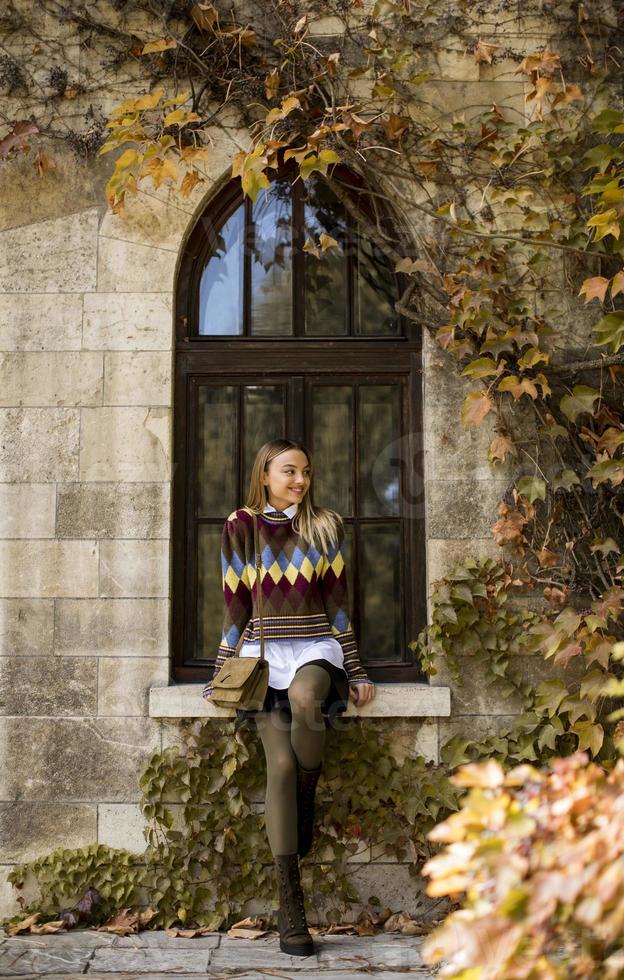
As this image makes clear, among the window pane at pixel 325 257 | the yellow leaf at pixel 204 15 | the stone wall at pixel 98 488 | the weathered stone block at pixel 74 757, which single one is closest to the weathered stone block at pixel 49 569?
the stone wall at pixel 98 488

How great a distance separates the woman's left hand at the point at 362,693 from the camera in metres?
3.94

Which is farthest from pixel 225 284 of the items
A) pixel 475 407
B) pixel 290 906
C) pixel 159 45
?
pixel 290 906

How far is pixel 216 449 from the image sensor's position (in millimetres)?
4465

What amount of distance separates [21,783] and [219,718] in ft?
2.92

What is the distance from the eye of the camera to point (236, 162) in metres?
3.86

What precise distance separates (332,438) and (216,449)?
1.77ft

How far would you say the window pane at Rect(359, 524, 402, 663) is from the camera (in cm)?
437

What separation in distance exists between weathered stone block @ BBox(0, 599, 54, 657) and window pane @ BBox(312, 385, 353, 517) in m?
1.33

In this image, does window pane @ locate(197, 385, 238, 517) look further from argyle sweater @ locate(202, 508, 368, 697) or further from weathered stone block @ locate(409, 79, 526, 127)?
weathered stone block @ locate(409, 79, 526, 127)

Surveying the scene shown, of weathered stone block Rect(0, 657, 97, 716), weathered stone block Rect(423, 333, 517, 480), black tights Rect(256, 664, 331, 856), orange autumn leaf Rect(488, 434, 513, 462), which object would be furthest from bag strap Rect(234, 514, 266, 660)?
orange autumn leaf Rect(488, 434, 513, 462)

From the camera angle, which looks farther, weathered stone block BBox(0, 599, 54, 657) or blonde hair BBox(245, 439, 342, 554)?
weathered stone block BBox(0, 599, 54, 657)

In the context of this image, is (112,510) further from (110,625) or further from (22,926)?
(22,926)

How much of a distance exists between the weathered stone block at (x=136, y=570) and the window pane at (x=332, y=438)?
2.60 ft

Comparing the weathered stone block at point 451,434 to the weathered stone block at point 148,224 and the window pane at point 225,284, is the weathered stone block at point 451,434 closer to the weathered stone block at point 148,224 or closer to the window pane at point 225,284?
the window pane at point 225,284
